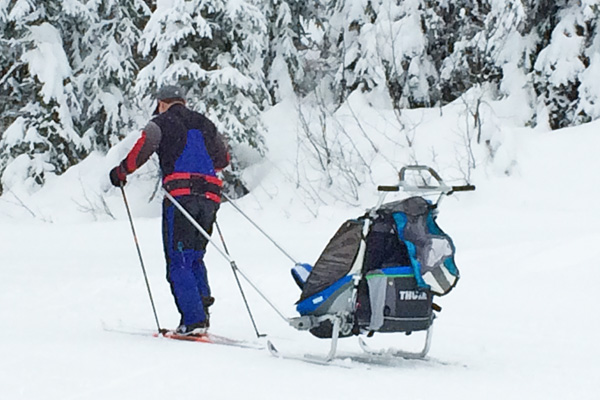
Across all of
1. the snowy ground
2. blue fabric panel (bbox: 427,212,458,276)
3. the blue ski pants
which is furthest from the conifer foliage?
blue fabric panel (bbox: 427,212,458,276)

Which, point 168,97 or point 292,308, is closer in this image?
point 168,97

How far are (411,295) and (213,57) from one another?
10.3 metres

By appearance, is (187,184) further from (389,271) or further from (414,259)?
(414,259)

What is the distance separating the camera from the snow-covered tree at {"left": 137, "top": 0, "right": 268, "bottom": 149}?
13.9 m

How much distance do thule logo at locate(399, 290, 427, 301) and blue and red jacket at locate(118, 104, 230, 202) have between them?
1.80m

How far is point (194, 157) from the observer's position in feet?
19.6

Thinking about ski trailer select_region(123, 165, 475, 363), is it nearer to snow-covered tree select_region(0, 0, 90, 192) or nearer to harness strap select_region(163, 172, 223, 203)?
harness strap select_region(163, 172, 223, 203)

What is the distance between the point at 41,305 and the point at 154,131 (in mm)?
3239

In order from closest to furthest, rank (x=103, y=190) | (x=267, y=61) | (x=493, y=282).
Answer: (x=493, y=282), (x=103, y=190), (x=267, y=61)

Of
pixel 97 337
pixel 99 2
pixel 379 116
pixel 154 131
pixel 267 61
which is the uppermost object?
pixel 99 2

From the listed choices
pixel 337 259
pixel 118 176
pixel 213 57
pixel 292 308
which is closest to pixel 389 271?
pixel 337 259

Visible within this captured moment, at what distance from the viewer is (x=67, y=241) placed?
1258cm

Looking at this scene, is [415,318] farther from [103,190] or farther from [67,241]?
[103,190]

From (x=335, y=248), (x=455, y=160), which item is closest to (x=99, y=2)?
(x=455, y=160)
